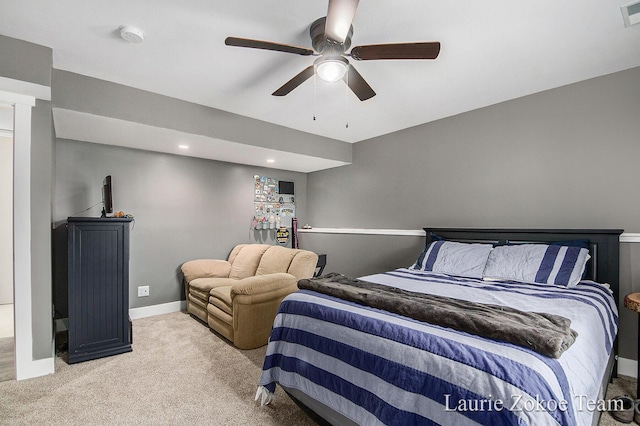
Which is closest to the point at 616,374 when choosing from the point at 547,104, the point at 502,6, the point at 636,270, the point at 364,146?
the point at 636,270

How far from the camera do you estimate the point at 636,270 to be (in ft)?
7.97

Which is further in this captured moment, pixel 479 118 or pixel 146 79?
pixel 479 118

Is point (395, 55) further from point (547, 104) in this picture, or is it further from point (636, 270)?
point (636, 270)

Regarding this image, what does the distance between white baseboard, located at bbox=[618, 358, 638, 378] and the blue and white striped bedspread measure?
29.2 inches

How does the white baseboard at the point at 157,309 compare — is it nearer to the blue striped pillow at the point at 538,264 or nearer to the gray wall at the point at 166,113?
the gray wall at the point at 166,113

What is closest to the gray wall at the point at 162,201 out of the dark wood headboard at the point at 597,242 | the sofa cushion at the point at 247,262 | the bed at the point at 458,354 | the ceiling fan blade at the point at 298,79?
the sofa cushion at the point at 247,262

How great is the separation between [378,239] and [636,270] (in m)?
2.55

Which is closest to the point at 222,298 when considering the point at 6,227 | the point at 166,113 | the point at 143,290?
the point at 143,290

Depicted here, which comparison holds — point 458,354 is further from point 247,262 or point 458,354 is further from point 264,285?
point 247,262

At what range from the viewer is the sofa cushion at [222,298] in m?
3.00

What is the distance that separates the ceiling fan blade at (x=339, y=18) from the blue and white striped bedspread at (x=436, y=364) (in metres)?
1.50

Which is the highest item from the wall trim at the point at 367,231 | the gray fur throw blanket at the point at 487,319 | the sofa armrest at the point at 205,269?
the wall trim at the point at 367,231

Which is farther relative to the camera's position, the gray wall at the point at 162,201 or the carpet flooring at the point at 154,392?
the gray wall at the point at 162,201

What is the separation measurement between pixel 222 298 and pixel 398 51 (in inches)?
104
